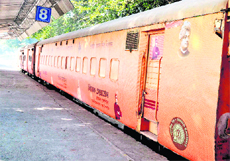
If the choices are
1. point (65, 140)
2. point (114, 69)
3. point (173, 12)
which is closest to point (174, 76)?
point (173, 12)

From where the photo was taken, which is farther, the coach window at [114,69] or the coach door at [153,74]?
the coach window at [114,69]

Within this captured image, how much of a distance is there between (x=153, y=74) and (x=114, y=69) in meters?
1.81

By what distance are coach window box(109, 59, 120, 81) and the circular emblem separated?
106 inches

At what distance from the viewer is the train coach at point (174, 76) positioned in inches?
150

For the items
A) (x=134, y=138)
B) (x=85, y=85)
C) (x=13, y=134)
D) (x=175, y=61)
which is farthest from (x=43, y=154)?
(x=85, y=85)

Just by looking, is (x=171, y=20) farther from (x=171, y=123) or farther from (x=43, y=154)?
(x=43, y=154)

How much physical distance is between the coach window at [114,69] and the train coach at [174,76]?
0.01 meters

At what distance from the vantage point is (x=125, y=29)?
6.65 meters

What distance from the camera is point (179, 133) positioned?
4477mm

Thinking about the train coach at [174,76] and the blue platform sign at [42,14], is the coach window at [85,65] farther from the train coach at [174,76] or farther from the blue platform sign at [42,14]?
the blue platform sign at [42,14]

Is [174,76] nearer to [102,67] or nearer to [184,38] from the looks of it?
[184,38]

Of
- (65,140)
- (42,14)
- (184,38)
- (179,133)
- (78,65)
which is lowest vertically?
(65,140)

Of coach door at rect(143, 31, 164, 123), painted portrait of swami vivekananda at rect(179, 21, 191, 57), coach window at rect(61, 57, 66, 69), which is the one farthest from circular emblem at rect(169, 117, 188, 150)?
coach window at rect(61, 57, 66, 69)

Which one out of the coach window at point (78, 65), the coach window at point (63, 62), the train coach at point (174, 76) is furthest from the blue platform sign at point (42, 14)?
the train coach at point (174, 76)
